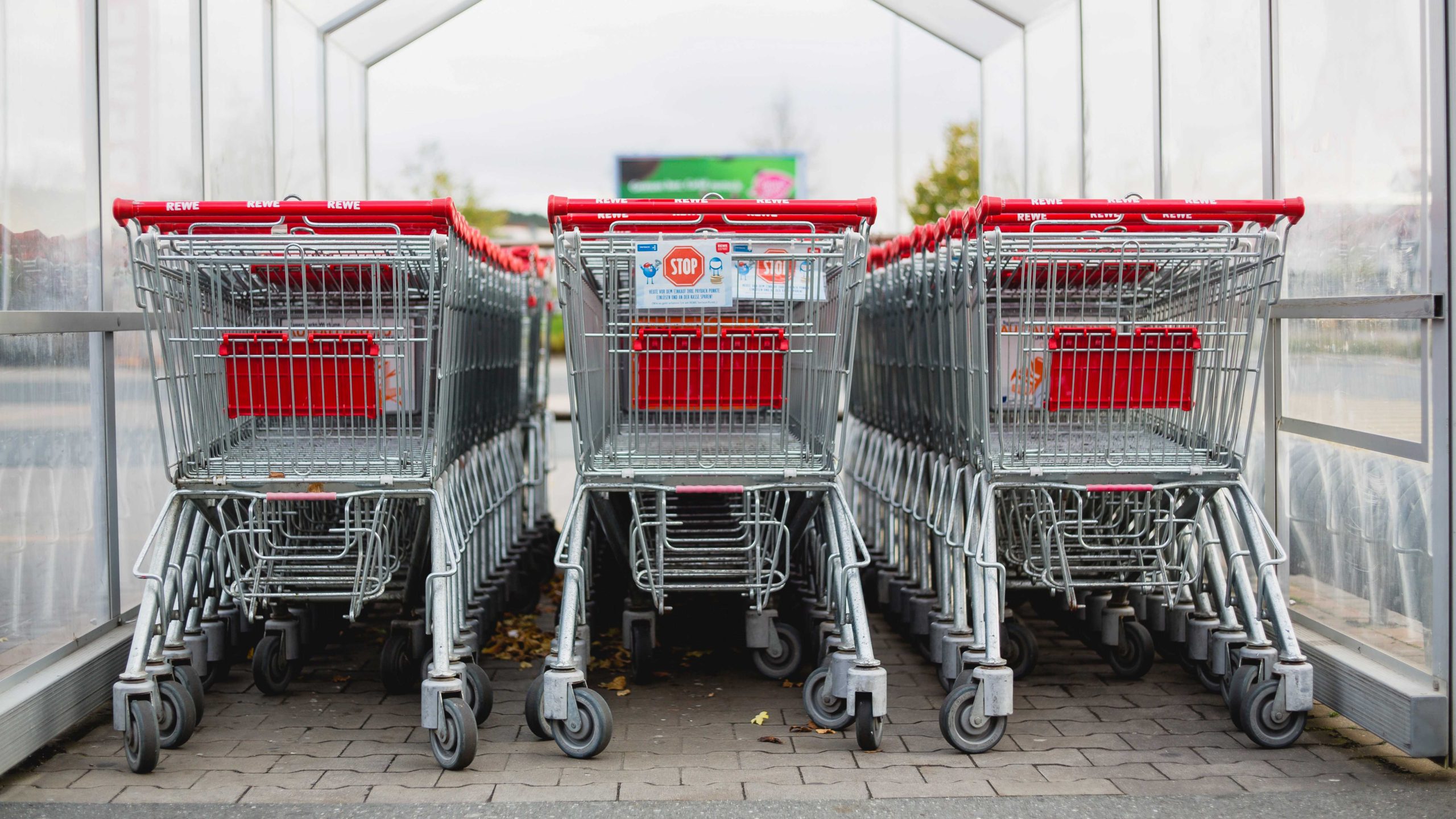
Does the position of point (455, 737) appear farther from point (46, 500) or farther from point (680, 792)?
point (46, 500)

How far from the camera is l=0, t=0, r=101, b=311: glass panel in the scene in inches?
160

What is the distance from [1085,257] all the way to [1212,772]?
5.54ft

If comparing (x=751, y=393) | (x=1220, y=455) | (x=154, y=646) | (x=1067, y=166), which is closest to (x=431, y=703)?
(x=154, y=646)

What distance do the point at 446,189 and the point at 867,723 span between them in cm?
2257

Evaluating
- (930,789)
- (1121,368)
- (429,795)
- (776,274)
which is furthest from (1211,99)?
(429,795)

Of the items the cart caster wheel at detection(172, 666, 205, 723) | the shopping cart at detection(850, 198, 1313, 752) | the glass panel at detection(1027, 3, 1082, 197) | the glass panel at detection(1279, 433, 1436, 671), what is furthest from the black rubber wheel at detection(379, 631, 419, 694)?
the glass panel at detection(1027, 3, 1082, 197)

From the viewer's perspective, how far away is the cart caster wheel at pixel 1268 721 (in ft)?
13.5

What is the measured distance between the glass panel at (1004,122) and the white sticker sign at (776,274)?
3477 mm

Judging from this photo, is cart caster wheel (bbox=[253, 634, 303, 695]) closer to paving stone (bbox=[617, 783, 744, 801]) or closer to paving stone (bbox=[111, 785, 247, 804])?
paving stone (bbox=[111, 785, 247, 804])

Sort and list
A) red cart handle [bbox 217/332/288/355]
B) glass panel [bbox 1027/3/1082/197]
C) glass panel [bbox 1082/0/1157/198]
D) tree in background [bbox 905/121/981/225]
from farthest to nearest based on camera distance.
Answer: tree in background [bbox 905/121/981/225], glass panel [bbox 1027/3/1082/197], glass panel [bbox 1082/0/1157/198], red cart handle [bbox 217/332/288/355]

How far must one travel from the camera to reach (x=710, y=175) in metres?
13.5

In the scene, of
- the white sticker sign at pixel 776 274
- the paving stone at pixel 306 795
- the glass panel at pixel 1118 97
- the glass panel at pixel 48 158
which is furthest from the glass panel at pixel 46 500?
the glass panel at pixel 1118 97

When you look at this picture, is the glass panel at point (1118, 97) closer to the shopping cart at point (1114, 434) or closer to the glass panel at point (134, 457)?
the shopping cart at point (1114, 434)

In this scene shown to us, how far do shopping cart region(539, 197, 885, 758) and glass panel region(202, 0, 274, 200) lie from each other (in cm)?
245
